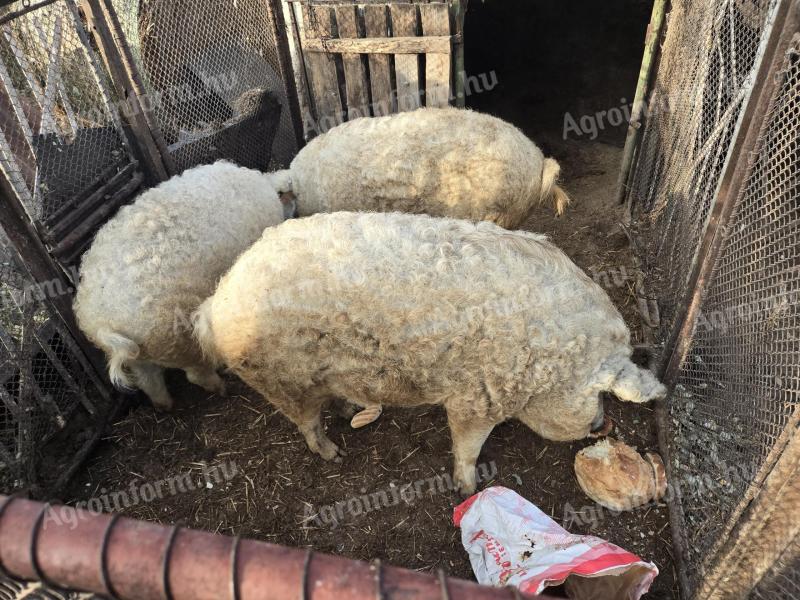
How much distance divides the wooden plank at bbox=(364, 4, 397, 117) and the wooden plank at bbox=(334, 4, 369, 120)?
0.10 m

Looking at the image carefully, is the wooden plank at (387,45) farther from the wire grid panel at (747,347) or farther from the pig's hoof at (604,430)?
the pig's hoof at (604,430)

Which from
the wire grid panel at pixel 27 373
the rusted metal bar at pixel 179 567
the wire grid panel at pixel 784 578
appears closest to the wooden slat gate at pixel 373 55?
the wire grid panel at pixel 27 373

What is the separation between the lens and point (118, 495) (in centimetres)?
416

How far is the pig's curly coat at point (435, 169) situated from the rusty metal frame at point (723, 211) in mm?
1804

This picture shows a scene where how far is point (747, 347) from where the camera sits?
140 inches

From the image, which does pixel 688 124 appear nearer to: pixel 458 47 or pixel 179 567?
pixel 458 47

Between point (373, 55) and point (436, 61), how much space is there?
68 cm

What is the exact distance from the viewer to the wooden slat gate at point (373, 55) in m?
5.47

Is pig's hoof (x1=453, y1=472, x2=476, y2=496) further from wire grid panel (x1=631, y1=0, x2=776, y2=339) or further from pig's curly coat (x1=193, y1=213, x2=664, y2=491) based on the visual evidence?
wire grid panel (x1=631, y1=0, x2=776, y2=339)

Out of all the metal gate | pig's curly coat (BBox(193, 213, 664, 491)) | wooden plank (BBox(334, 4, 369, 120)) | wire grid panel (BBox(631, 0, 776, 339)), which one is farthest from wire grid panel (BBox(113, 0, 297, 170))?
the metal gate

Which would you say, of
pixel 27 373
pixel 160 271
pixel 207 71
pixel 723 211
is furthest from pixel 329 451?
pixel 207 71

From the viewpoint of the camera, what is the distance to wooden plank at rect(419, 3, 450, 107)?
5.36m

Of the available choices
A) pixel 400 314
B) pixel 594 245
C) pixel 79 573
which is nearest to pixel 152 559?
pixel 79 573

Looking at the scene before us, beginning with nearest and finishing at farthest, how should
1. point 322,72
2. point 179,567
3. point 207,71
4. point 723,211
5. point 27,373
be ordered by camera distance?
point 179,567 → point 723,211 → point 27,373 → point 322,72 → point 207,71
